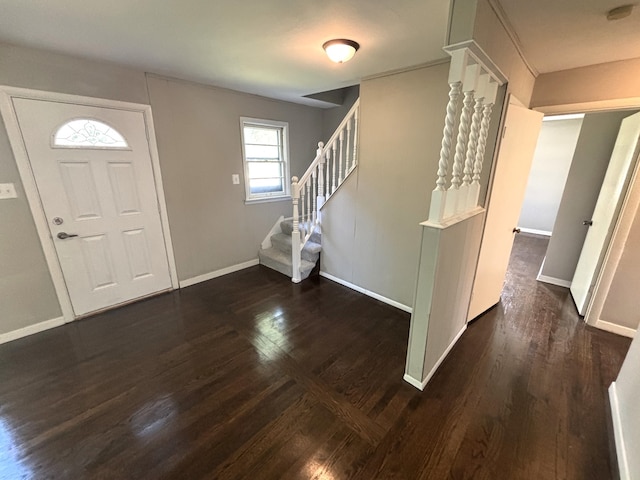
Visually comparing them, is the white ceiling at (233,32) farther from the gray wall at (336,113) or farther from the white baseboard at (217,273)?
the white baseboard at (217,273)

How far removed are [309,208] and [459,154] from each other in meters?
2.28

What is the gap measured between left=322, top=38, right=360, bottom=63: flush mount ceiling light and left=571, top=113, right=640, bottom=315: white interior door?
2.50 m

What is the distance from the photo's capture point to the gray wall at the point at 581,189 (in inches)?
114

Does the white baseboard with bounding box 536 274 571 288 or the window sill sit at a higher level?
the window sill

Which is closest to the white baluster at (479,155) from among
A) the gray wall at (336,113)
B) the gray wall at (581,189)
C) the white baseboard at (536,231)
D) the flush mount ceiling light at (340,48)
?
the flush mount ceiling light at (340,48)

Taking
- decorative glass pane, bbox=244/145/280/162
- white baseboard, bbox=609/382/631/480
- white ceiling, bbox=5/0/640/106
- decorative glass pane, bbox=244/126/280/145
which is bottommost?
white baseboard, bbox=609/382/631/480

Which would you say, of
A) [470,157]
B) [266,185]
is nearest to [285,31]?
[470,157]

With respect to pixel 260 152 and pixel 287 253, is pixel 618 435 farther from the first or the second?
pixel 260 152

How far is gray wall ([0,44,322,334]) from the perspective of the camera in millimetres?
2139

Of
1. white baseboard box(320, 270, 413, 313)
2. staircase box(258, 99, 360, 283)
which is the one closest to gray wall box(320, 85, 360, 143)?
staircase box(258, 99, 360, 283)

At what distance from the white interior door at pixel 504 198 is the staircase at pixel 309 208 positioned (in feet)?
4.42

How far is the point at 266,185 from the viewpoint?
4027mm

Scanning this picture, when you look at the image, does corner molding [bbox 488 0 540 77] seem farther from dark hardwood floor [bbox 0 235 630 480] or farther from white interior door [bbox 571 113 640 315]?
dark hardwood floor [bbox 0 235 630 480]

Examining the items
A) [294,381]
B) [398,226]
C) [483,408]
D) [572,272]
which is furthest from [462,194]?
[572,272]
